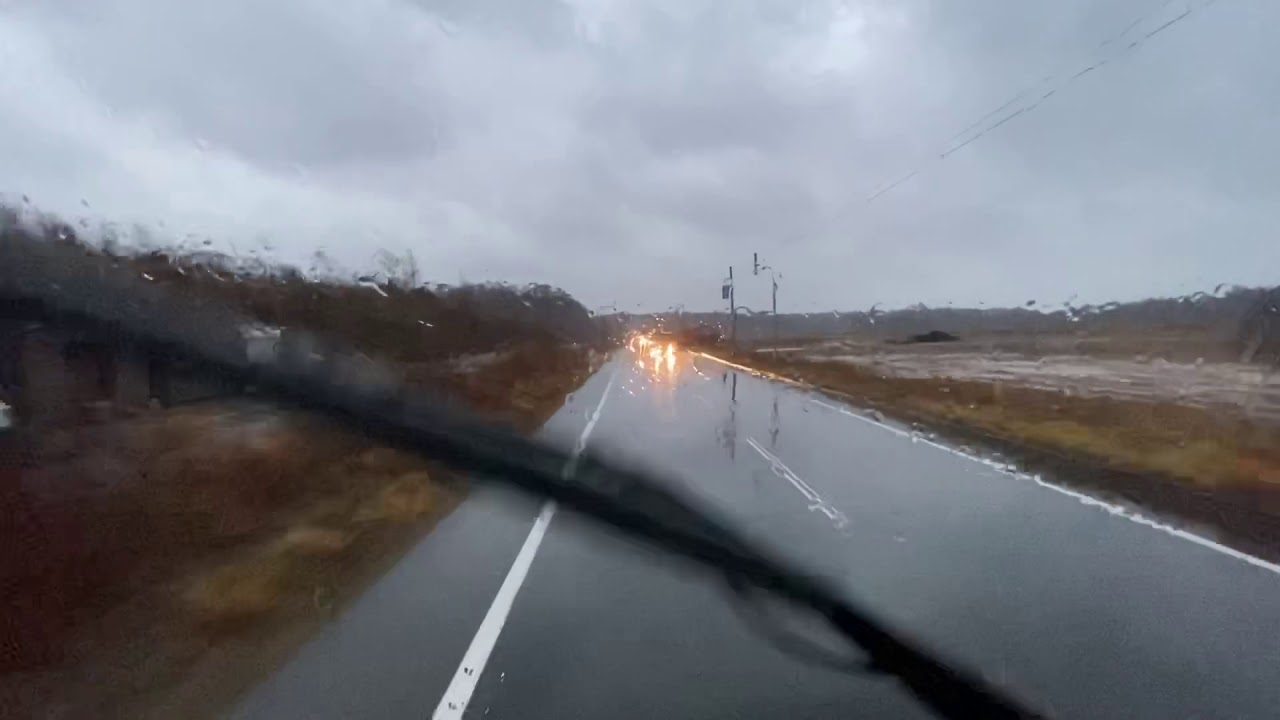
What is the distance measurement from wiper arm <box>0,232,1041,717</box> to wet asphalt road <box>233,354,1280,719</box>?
0.22 meters

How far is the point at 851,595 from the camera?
17.2 ft

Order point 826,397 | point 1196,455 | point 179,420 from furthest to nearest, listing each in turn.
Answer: point 826,397
point 1196,455
point 179,420

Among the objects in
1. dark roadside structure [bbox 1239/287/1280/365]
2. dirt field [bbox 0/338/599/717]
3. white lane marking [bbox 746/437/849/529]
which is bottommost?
white lane marking [bbox 746/437/849/529]

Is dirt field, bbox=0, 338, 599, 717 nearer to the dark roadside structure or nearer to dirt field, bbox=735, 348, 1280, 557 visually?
dirt field, bbox=735, 348, 1280, 557

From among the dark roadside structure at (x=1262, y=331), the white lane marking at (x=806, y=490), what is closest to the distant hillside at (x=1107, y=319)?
the dark roadside structure at (x=1262, y=331)

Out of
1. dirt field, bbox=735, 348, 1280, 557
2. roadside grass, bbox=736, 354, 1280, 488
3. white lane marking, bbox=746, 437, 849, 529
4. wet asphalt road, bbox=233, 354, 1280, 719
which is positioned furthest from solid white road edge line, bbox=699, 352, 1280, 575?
white lane marking, bbox=746, 437, 849, 529

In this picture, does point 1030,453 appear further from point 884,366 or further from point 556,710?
point 884,366

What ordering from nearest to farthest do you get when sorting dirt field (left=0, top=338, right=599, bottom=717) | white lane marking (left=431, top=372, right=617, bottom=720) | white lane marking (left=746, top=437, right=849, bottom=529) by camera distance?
white lane marking (left=431, top=372, right=617, bottom=720) < dirt field (left=0, top=338, right=599, bottom=717) < white lane marking (left=746, top=437, right=849, bottom=529)

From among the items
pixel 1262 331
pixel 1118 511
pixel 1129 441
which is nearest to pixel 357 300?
pixel 1118 511

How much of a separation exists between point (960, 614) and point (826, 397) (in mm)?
29264

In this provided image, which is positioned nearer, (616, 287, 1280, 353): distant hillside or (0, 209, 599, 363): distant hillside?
(0, 209, 599, 363): distant hillside

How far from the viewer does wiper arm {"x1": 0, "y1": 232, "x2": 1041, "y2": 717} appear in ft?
12.8

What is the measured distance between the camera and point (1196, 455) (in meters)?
19.1

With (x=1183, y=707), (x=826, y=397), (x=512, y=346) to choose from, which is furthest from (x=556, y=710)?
(x=826, y=397)
